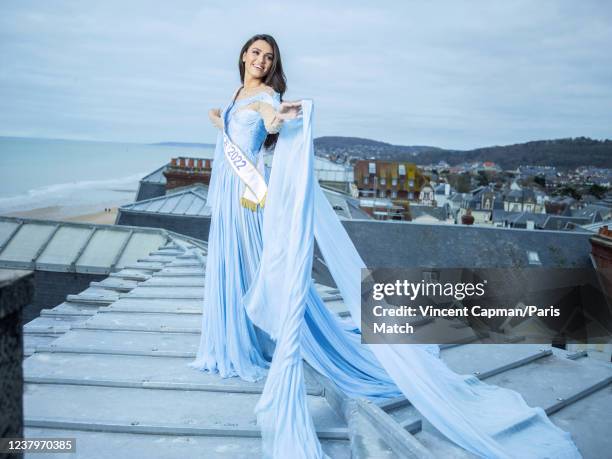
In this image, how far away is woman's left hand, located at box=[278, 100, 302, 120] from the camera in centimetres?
352

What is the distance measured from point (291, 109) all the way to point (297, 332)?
4.60 ft

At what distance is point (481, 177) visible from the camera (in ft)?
350

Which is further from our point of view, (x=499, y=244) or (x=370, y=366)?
(x=499, y=244)

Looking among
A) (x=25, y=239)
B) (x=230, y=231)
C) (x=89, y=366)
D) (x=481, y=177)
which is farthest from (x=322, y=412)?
(x=481, y=177)

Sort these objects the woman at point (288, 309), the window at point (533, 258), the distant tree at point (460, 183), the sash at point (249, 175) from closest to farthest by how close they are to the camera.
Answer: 1. the woman at point (288, 309)
2. the sash at point (249, 175)
3. the window at point (533, 258)
4. the distant tree at point (460, 183)

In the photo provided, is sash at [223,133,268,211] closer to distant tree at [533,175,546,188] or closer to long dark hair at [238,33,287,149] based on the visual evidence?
long dark hair at [238,33,287,149]

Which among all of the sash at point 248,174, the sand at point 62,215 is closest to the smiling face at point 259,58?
the sash at point 248,174

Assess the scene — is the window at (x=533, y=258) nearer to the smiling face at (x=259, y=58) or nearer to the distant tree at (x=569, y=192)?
the smiling face at (x=259, y=58)

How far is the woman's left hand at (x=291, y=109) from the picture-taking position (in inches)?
138

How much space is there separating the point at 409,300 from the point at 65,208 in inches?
1707

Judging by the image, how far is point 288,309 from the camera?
329 centimetres

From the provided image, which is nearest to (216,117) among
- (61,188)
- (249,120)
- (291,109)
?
(249,120)

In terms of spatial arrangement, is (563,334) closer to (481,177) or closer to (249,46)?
(249,46)

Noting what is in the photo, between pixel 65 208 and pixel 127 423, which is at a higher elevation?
pixel 127 423
